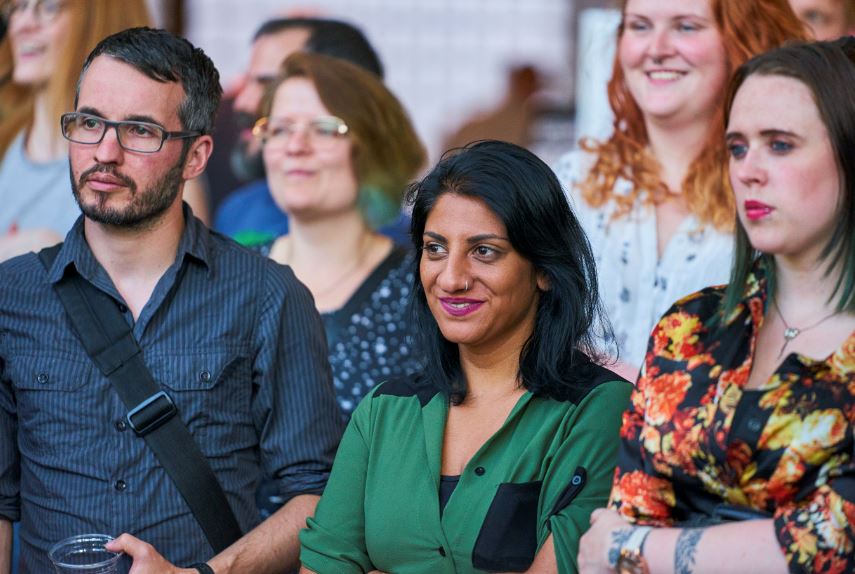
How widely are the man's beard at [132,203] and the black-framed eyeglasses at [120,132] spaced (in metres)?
0.07

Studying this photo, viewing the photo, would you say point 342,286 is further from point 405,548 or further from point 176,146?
point 405,548

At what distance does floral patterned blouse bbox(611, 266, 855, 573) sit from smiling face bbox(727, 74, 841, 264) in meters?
0.15

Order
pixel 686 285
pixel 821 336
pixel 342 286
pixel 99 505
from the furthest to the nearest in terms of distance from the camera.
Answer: pixel 342 286
pixel 686 285
pixel 99 505
pixel 821 336

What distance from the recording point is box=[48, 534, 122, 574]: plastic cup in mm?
2551

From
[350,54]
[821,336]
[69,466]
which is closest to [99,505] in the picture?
[69,466]

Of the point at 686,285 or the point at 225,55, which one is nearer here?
the point at 686,285

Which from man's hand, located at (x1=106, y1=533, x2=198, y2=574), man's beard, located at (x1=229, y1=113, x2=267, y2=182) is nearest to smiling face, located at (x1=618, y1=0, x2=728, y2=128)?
man's beard, located at (x1=229, y1=113, x2=267, y2=182)

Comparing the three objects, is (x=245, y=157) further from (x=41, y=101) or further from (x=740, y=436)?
(x=740, y=436)

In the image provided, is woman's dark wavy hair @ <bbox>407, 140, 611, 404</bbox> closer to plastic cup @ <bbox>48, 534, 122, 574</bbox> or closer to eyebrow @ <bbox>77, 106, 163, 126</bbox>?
eyebrow @ <bbox>77, 106, 163, 126</bbox>

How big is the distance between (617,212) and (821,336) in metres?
1.68

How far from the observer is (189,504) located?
2.85 metres

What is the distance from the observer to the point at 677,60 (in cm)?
380

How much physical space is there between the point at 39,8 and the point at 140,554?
2.95m

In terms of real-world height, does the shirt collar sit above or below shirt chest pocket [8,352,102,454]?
above
